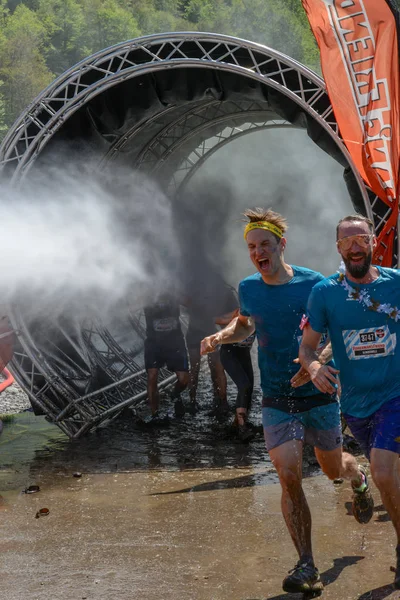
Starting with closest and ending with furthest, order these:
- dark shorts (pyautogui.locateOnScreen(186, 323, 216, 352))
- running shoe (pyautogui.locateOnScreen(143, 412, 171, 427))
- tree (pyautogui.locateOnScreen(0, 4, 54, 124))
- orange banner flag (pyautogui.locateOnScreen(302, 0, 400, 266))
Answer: orange banner flag (pyautogui.locateOnScreen(302, 0, 400, 266)), running shoe (pyautogui.locateOnScreen(143, 412, 171, 427)), dark shorts (pyautogui.locateOnScreen(186, 323, 216, 352)), tree (pyautogui.locateOnScreen(0, 4, 54, 124))

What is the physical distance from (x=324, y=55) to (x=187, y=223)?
10.8 m

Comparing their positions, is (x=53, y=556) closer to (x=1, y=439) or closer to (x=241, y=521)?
(x=241, y=521)

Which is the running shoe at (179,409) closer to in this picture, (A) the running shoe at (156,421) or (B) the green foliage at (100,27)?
(A) the running shoe at (156,421)

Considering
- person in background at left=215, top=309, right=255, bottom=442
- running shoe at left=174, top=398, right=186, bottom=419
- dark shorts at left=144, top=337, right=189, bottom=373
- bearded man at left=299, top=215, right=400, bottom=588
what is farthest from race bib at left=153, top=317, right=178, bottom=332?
bearded man at left=299, top=215, right=400, bottom=588

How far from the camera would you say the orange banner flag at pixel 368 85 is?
779 centimetres

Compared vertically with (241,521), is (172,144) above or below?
above

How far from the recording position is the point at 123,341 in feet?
41.7

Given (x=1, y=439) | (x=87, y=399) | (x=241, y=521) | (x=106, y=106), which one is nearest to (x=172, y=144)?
(x=106, y=106)

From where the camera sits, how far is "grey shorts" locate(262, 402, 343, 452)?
4.64 meters

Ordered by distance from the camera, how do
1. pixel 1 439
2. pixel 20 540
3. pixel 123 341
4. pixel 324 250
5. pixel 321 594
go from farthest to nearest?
1. pixel 324 250
2. pixel 123 341
3. pixel 1 439
4. pixel 20 540
5. pixel 321 594

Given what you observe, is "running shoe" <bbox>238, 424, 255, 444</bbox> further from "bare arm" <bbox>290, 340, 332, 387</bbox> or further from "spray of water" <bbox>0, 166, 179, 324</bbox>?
"bare arm" <bbox>290, 340, 332, 387</bbox>

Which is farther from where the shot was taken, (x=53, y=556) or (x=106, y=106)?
(x=106, y=106)

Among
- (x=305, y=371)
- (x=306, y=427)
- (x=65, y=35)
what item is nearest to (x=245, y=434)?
(x=306, y=427)

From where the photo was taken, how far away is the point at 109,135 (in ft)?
36.6
